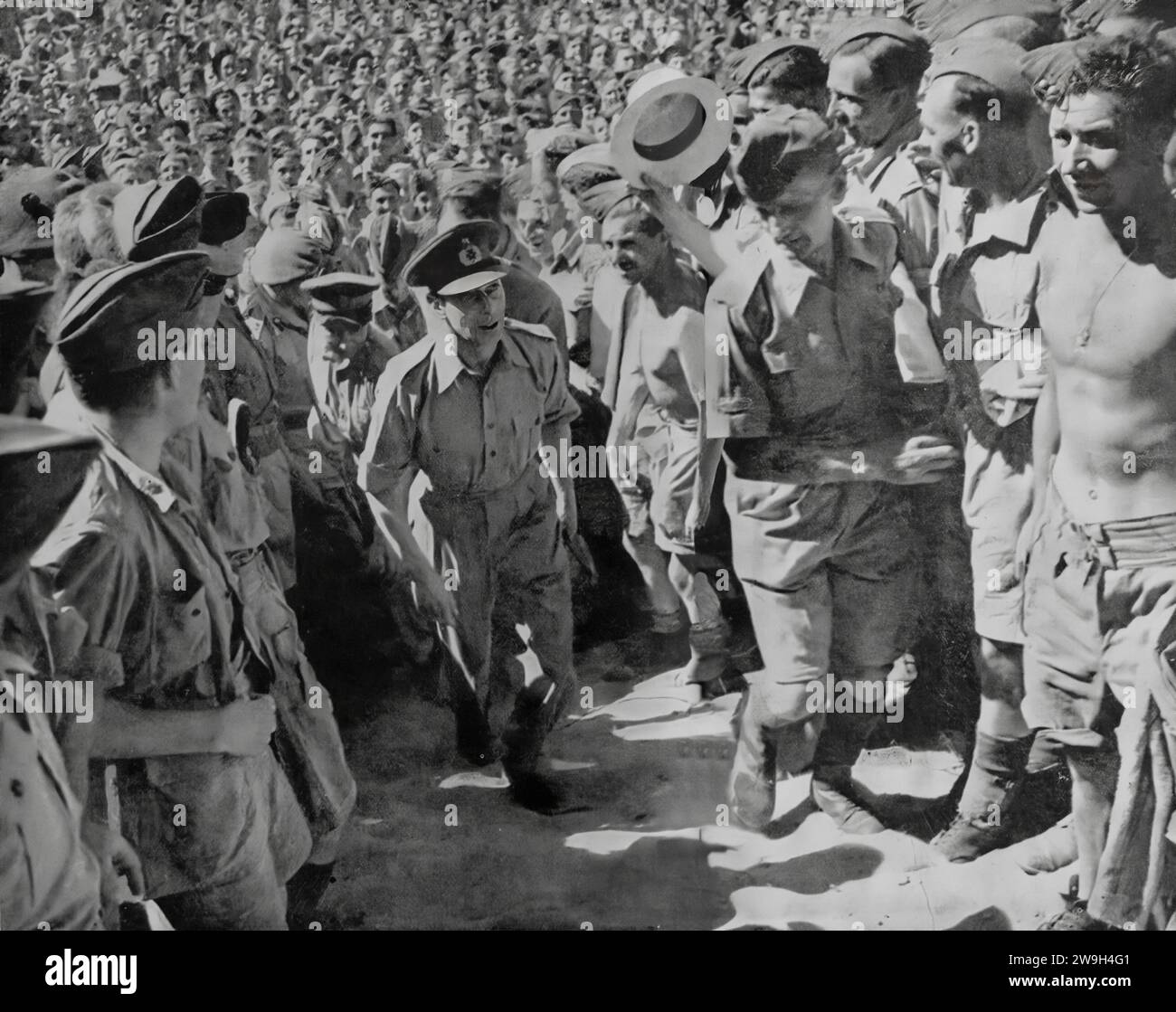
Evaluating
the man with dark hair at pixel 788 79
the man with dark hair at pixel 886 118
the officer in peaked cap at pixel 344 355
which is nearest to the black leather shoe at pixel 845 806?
the man with dark hair at pixel 886 118

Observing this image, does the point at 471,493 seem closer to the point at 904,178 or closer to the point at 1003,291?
the point at 904,178

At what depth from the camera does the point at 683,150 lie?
4.99m

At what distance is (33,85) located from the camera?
5.18 meters

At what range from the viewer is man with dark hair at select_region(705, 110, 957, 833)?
195 inches

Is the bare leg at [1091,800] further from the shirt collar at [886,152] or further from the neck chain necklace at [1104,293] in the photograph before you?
the shirt collar at [886,152]

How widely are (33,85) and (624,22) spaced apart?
2270 millimetres

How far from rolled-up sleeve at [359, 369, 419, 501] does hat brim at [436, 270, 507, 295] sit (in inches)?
14.3

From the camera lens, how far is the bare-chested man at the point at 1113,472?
4.84 metres

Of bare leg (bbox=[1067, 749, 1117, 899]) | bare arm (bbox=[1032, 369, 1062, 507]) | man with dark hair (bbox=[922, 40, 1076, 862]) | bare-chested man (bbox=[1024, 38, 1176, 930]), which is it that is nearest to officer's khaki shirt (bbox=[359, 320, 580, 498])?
man with dark hair (bbox=[922, 40, 1076, 862])

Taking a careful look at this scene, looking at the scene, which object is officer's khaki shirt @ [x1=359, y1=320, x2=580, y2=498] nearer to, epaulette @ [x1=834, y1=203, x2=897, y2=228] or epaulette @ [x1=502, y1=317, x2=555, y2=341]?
epaulette @ [x1=502, y1=317, x2=555, y2=341]

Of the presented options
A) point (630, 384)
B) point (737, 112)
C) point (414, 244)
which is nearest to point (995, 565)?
point (630, 384)

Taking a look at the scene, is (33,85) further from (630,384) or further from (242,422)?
(630,384)

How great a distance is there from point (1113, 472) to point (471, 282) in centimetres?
242
